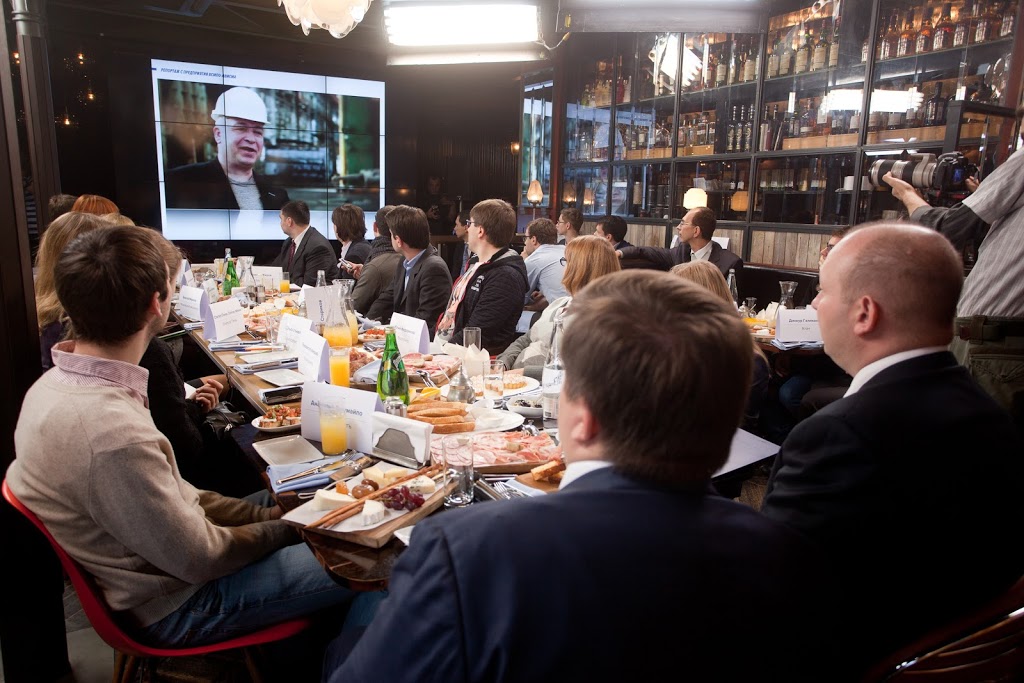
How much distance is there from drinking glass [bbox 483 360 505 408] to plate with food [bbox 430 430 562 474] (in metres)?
0.36

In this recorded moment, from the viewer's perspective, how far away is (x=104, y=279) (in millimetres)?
1527

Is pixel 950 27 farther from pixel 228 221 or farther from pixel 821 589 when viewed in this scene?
pixel 228 221

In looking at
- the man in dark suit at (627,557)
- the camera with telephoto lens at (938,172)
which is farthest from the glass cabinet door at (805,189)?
the man in dark suit at (627,557)

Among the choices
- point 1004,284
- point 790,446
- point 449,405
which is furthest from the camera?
point 1004,284

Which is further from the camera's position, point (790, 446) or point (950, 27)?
point (950, 27)

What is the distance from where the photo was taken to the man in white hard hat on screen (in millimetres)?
9219

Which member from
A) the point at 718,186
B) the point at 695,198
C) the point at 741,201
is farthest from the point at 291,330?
the point at 718,186

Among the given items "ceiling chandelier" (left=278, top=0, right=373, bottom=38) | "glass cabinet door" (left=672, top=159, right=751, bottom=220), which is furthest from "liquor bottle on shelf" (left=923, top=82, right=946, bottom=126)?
"ceiling chandelier" (left=278, top=0, right=373, bottom=38)

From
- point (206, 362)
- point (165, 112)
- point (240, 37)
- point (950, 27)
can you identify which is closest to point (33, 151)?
point (206, 362)

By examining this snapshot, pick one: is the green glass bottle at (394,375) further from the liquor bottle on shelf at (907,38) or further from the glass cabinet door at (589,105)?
the glass cabinet door at (589,105)

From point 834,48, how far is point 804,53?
0.31 meters

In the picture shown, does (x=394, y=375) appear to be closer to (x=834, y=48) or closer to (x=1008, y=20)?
(x=1008, y=20)

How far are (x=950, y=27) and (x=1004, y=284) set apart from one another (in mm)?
3110

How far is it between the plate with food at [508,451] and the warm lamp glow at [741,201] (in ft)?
17.3
